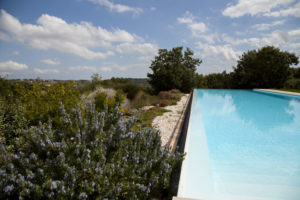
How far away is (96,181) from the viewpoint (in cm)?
128

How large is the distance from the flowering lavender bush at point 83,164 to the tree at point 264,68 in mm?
21066

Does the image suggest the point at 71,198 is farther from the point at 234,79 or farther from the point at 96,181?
the point at 234,79

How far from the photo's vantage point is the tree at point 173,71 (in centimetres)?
1702

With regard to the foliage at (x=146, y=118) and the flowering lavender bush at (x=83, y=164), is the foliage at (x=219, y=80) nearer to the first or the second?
the foliage at (x=146, y=118)

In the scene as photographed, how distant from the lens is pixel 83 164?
4.34 feet

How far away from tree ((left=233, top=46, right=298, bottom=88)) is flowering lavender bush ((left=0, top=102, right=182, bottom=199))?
69.1 feet

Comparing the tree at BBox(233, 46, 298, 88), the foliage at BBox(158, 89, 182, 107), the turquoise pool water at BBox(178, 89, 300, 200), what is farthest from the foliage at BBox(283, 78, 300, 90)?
the turquoise pool water at BBox(178, 89, 300, 200)

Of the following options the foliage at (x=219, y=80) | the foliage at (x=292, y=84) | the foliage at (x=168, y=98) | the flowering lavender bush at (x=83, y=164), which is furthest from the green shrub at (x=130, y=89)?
the foliage at (x=292, y=84)

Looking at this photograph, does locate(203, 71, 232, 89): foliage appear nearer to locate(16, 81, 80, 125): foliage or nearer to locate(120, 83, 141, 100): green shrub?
locate(120, 83, 141, 100): green shrub

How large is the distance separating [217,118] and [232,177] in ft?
12.2

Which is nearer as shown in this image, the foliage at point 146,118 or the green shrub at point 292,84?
the foliage at point 146,118

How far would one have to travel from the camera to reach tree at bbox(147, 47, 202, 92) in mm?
17016

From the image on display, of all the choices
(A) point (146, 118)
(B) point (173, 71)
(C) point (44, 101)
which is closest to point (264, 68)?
(B) point (173, 71)

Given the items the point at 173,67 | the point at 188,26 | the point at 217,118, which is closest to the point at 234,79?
the point at 173,67
